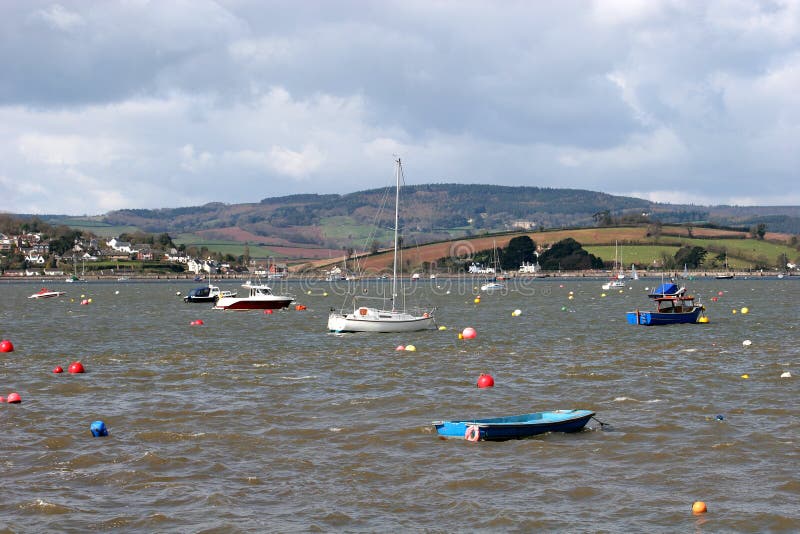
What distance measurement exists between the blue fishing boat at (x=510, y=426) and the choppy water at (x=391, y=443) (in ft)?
1.18

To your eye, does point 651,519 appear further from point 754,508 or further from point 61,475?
point 61,475

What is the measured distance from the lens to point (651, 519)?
60.9 feet

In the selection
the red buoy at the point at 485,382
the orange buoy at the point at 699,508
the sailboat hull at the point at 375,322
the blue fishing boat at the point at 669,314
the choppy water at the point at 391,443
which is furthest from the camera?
the blue fishing boat at the point at 669,314

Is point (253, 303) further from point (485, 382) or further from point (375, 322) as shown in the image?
point (485, 382)

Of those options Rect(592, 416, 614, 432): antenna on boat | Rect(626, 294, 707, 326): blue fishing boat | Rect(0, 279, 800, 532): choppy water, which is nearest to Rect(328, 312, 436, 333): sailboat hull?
Rect(0, 279, 800, 532): choppy water

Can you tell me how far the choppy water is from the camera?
19.2 meters

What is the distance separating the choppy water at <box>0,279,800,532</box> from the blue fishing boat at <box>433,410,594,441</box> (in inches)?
14.1

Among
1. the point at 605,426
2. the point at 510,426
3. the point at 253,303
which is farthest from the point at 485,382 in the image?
the point at 253,303

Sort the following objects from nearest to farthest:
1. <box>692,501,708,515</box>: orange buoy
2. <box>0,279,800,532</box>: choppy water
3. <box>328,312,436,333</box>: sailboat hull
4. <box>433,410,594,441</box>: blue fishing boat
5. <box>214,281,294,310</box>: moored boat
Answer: <box>692,501,708,515</box>: orange buoy < <box>0,279,800,532</box>: choppy water < <box>433,410,594,441</box>: blue fishing boat < <box>328,312,436,333</box>: sailboat hull < <box>214,281,294,310</box>: moored boat

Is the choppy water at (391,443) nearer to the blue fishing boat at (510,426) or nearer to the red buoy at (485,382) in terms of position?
the blue fishing boat at (510,426)

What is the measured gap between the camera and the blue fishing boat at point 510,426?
82.4ft

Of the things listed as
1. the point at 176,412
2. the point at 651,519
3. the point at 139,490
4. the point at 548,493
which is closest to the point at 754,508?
the point at 651,519

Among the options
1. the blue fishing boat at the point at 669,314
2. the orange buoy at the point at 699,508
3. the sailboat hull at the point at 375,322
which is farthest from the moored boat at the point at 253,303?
the orange buoy at the point at 699,508

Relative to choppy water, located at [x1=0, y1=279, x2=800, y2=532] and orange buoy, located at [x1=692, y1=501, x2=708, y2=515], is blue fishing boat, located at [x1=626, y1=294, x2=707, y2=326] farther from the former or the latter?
orange buoy, located at [x1=692, y1=501, x2=708, y2=515]
